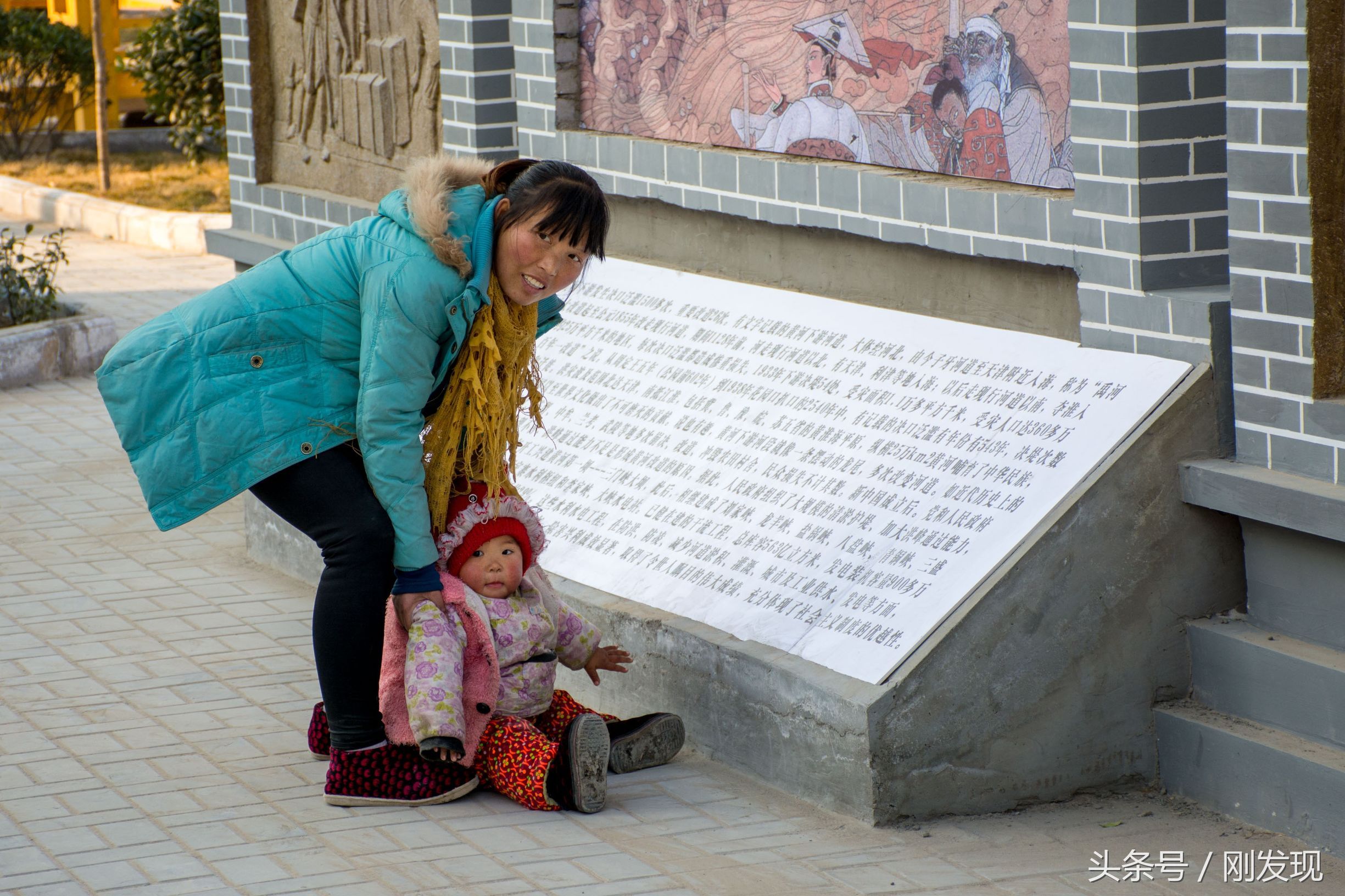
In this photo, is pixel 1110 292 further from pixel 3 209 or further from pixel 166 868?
pixel 3 209

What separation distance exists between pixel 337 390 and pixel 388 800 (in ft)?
3.27

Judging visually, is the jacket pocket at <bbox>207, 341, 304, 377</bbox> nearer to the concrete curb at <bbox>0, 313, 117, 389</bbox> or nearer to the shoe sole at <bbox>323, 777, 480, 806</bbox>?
the shoe sole at <bbox>323, 777, 480, 806</bbox>

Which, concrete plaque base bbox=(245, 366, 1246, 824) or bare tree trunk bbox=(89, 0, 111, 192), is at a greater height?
bare tree trunk bbox=(89, 0, 111, 192)

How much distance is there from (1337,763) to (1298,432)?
2.49 ft

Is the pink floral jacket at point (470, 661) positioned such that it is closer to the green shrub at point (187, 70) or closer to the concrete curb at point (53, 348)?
the concrete curb at point (53, 348)

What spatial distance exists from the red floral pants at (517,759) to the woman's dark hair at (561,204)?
43.8 inches

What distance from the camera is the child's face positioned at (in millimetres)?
4133

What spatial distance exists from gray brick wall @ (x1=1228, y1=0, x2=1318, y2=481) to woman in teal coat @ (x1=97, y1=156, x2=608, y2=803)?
4.98ft

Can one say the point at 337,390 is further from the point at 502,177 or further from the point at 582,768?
the point at 582,768

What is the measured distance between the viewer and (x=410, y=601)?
13.1 feet

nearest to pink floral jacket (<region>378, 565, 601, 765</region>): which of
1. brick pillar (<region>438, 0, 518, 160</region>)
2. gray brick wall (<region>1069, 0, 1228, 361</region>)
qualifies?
gray brick wall (<region>1069, 0, 1228, 361</region>)

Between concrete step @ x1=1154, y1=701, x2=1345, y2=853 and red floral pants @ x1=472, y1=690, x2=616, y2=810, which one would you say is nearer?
concrete step @ x1=1154, y1=701, x2=1345, y2=853

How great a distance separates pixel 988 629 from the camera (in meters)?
3.96

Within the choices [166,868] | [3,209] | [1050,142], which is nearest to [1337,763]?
[1050,142]
